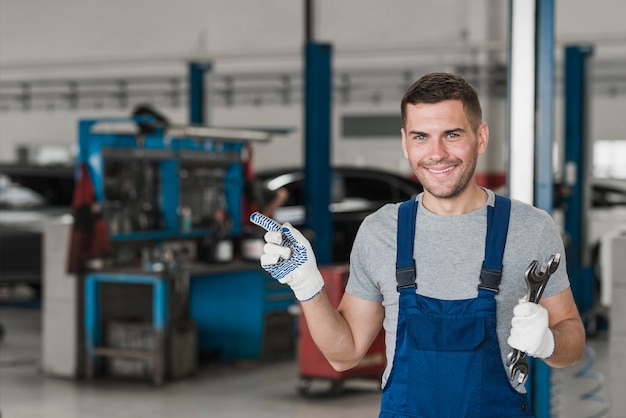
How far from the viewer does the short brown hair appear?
215 centimetres

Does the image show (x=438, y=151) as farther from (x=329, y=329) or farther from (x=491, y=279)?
(x=329, y=329)

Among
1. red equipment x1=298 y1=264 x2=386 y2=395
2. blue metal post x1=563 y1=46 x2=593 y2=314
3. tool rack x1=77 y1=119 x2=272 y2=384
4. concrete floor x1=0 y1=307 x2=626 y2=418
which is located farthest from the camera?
blue metal post x1=563 y1=46 x2=593 y2=314

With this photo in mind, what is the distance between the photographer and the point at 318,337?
87.4 inches

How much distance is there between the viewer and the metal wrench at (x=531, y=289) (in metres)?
2.02

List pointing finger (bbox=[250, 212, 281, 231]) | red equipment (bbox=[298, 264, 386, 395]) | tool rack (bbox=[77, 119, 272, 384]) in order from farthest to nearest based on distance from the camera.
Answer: tool rack (bbox=[77, 119, 272, 384]), red equipment (bbox=[298, 264, 386, 395]), pointing finger (bbox=[250, 212, 281, 231])

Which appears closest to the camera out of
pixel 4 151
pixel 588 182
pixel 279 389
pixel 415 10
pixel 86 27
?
pixel 279 389

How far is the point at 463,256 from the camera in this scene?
2.12 metres

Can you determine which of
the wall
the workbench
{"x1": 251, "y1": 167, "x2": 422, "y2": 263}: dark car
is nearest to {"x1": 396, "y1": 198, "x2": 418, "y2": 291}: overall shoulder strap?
the workbench

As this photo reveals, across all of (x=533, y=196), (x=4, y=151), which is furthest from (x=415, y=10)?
(x=533, y=196)

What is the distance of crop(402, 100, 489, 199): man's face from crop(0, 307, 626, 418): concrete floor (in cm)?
332

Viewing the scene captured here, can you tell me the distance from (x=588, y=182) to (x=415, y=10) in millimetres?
4881

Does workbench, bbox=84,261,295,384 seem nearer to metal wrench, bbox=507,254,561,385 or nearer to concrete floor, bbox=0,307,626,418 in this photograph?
concrete floor, bbox=0,307,626,418

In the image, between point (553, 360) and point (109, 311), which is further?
point (109, 311)

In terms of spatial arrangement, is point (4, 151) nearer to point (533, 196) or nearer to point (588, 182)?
point (588, 182)
